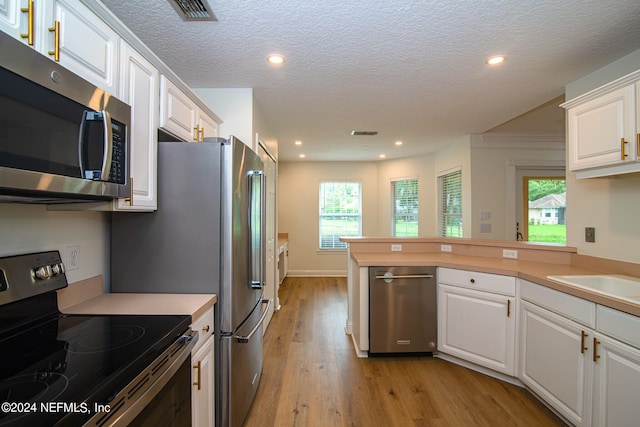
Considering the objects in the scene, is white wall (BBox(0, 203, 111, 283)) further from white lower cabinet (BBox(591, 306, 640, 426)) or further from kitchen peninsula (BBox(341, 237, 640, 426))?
white lower cabinet (BBox(591, 306, 640, 426))

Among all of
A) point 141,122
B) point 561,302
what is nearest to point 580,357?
point 561,302

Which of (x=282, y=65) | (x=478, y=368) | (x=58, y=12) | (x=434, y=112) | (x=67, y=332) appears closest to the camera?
(x=58, y=12)

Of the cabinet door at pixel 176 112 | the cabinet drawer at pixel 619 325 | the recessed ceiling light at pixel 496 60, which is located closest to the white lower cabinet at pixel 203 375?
the cabinet door at pixel 176 112

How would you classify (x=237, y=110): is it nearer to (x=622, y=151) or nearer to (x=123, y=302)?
(x=123, y=302)

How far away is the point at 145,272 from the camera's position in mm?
1591

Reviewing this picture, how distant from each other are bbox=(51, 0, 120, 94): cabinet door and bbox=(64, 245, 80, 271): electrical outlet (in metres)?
0.81

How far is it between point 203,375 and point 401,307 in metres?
1.76

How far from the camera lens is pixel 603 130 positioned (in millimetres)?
1824

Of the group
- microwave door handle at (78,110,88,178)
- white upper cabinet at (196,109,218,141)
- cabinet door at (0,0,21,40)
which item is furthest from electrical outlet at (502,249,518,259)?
cabinet door at (0,0,21,40)

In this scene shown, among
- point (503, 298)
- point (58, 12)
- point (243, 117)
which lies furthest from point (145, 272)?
point (503, 298)

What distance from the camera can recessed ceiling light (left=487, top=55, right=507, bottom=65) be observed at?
81.0 inches

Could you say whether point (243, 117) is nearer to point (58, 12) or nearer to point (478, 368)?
point (58, 12)

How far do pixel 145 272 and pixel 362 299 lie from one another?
5.75ft

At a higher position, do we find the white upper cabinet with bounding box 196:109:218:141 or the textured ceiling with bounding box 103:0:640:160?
the textured ceiling with bounding box 103:0:640:160
